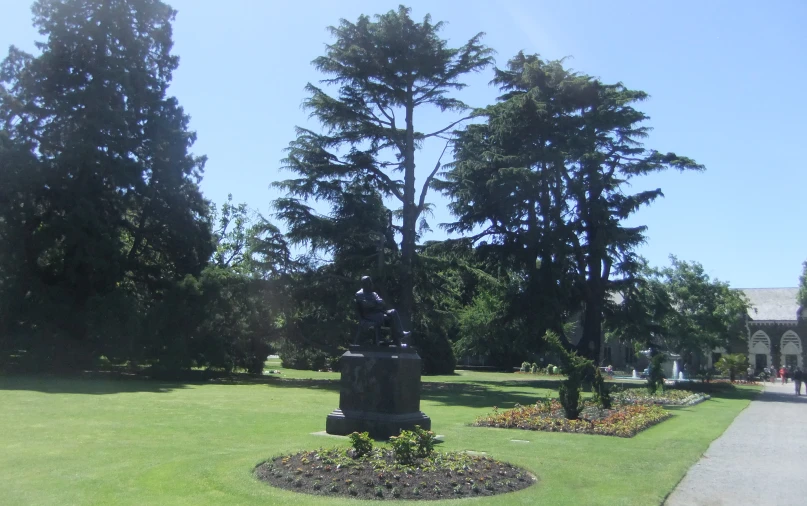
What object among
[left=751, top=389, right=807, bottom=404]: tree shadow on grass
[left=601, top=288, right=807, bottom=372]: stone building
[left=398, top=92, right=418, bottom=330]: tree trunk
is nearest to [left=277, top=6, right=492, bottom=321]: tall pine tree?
[left=398, top=92, right=418, bottom=330]: tree trunk

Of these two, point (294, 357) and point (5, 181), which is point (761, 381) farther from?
point (5, 181)

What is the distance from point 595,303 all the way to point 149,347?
21.0 metres

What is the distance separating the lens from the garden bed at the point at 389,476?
763 centimetres

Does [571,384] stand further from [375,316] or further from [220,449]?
[220,449]

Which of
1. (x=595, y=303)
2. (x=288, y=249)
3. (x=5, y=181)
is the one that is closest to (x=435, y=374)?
(x=595, y=303)

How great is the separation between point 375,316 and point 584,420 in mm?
5453

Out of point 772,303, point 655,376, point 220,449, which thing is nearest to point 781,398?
point 655,376

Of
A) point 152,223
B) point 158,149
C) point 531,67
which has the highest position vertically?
point 531,67

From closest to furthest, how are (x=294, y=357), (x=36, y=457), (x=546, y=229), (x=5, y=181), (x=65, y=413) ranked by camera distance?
(x=36, y=457) → (x=65, y=413) → (x=5, y=181) → (x=546, y=229) → (x=294, y=357)

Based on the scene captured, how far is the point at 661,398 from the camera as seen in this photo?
22328mm

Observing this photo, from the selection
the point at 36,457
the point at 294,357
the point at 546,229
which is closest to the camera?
the point at 36,457

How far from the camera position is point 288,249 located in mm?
29797

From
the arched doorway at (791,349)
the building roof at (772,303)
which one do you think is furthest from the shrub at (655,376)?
the arched doorway at (791,349)

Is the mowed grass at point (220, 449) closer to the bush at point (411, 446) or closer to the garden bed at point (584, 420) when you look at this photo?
the garden bed at point (584, 420)
